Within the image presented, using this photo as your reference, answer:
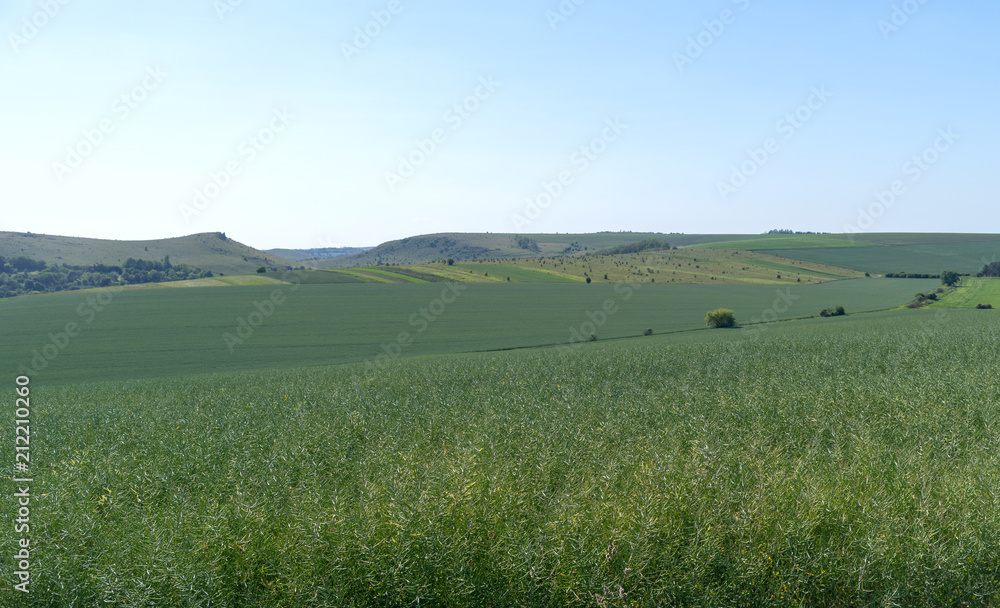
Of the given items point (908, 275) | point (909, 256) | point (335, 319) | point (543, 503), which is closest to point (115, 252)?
point (335, 319)

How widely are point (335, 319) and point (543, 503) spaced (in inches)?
2076

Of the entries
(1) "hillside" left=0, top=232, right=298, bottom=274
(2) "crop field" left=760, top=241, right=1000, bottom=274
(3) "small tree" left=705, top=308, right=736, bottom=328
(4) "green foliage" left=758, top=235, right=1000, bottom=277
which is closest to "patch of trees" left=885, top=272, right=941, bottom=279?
(4) "green foliage" left=758, top=235, right=1000, bottom=277

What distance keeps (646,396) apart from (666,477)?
18.3ft

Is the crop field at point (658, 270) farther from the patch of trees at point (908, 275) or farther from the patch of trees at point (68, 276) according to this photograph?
the patch of trees at point (68, 276)

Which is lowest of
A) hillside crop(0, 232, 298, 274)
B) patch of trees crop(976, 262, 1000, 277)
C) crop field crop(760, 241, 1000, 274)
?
patch of trees crop(976, 262, 1000, 277)

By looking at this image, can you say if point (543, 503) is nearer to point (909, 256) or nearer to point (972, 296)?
point (972, 296)

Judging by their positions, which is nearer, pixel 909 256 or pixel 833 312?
pixel 833 312

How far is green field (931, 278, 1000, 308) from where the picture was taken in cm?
5757

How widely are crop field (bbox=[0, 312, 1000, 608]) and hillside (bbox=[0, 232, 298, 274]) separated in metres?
167

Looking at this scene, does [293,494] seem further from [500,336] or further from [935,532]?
[500,336]

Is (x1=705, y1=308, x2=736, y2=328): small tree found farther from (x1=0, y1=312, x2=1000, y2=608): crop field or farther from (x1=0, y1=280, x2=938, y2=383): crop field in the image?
(x1=0, y1=312, x2=1000, y2=608): crop field

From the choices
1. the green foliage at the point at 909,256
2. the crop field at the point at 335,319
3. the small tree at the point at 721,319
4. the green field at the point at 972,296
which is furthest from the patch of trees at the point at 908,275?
the small tree at the point at 721,319

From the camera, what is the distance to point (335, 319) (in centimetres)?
5541

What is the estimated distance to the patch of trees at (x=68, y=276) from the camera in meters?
84.8
